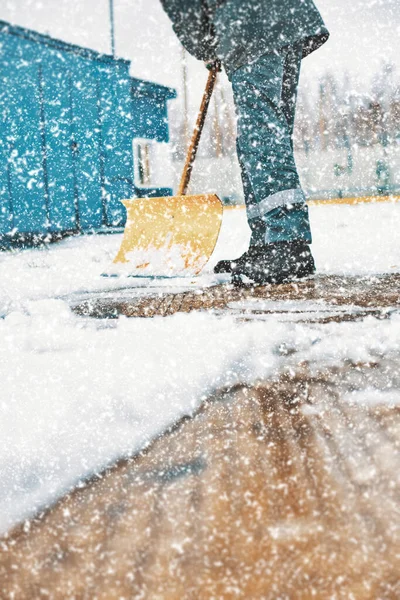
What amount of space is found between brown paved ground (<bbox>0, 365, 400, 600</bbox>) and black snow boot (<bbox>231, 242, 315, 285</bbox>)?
116 centimetres

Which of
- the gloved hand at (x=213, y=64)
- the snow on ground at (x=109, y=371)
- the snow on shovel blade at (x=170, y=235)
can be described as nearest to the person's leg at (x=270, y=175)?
the snow on shovel blade at (x=170, y=235)

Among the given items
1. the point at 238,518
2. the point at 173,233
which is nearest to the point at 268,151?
the point at 173,233

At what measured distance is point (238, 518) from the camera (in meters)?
0.48

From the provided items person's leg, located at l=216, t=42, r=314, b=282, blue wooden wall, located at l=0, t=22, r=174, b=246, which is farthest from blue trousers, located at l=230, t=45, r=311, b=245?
blue wooden wall, located at l=0, t=22, r=174, b=246

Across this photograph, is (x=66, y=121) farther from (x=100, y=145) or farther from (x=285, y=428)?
(x=285, y=428)

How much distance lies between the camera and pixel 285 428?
2.18 feet

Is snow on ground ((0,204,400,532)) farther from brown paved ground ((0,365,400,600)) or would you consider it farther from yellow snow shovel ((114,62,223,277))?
yellow snow shovel ((114,62,223,277))

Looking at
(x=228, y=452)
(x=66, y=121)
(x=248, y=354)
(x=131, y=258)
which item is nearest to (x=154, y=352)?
(x=248, y=354)

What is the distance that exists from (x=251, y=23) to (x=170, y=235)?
94 cm

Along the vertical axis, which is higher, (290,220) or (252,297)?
(290,220)

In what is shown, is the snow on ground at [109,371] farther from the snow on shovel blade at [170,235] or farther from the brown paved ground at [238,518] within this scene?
the snow on shovel blade at [170,235]

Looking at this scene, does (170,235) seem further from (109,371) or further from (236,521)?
(236,521)

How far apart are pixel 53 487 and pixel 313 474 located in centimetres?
30

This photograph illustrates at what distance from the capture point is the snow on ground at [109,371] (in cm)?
62
